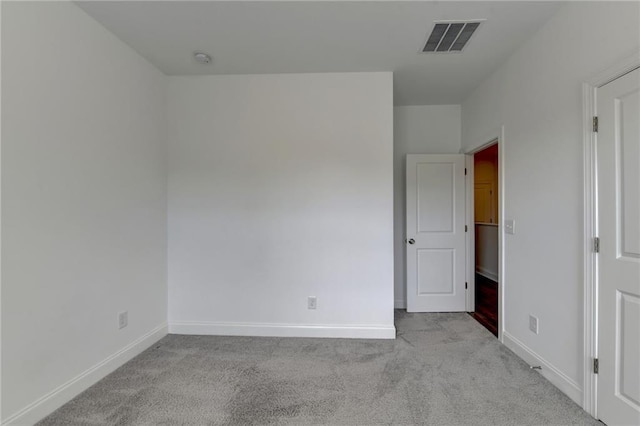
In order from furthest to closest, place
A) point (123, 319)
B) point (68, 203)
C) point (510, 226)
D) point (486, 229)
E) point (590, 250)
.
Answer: point (486, 229) → point (510, 226) → point (123, 319) → point (68, 203) → point (590, 250)

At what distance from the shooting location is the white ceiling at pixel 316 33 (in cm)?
194

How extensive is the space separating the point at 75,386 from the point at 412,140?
4032 millimetres

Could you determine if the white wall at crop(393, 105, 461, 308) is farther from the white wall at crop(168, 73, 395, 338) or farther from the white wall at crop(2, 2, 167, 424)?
the white wall at crop(2, 2, 167, 424)

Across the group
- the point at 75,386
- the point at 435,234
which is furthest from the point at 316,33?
the point at 75,386

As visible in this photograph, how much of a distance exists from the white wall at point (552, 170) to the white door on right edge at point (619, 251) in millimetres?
150

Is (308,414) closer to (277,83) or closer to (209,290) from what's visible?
(209,290)

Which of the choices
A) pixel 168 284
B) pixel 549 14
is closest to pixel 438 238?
pixel 549 14

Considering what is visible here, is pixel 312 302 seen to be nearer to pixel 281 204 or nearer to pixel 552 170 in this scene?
pixel 281 204

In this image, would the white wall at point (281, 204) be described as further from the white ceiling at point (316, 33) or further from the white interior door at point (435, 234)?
the white interior door at point (435, 234)

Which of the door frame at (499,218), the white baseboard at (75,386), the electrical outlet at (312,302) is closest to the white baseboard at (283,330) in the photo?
the electrical outlet at (312,302)

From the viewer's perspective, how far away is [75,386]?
194 cm

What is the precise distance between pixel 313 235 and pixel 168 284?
1595 mm

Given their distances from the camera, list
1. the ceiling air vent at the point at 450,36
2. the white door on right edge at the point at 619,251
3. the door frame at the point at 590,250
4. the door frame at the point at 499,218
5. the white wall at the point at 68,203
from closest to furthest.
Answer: the white door on right edge at the point at 619,251 < the white wall at the point at 68,203 < the door frame at the point at 590,250 < the ceiling air vent at the point at 450,36 < the door frame at the point at 499,218

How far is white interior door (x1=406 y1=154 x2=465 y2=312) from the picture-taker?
11.7ft
